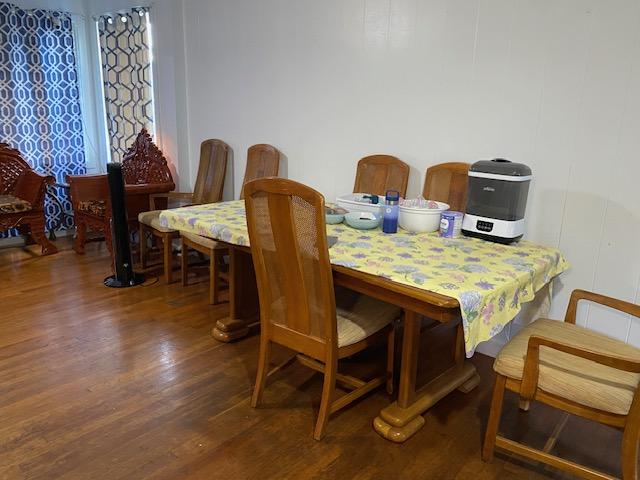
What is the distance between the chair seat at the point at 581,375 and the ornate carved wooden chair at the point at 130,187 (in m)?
3.06

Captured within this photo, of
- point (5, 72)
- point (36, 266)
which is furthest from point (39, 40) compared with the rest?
point (36, 266)

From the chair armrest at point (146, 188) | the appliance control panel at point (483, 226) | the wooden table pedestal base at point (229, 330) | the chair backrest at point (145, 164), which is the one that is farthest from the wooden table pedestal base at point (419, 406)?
the chair backrest at point (145, 164)

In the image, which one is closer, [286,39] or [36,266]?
[286,39]

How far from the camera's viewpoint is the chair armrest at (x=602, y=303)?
1.84m

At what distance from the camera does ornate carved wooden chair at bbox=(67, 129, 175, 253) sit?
392 cm

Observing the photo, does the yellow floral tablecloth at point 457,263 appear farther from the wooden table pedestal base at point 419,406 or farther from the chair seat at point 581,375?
the wooden table pedestal base at point 419,406

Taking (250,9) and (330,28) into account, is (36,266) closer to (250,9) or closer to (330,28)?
(250,9)

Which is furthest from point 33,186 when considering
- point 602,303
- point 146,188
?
point 602,303

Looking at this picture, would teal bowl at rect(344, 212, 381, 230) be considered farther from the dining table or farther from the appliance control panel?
the appliance control panel

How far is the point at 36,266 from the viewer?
3893 millimetres

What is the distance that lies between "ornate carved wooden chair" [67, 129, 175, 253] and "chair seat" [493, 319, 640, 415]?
3.06m

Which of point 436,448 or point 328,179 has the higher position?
point 328,179

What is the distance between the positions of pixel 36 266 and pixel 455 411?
3354mm

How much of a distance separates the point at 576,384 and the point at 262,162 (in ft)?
8.15
